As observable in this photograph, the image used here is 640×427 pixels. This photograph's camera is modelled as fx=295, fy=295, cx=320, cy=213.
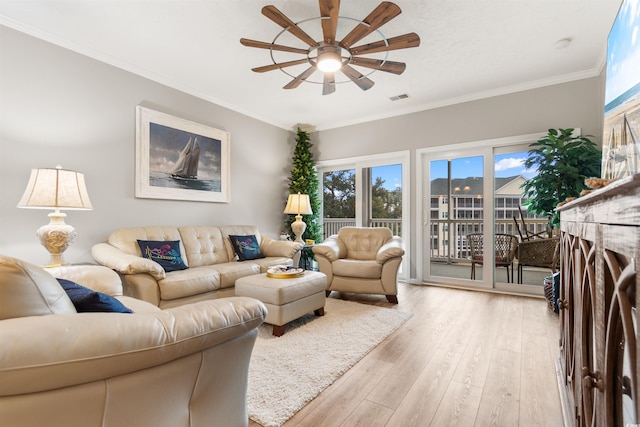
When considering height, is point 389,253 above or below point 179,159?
below

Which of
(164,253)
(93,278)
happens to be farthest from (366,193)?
(93,278)

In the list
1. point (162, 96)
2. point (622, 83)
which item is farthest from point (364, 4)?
point (162, 96)

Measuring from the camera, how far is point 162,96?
3664mm

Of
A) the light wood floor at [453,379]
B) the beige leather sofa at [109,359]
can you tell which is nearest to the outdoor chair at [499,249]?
the light wood floor at [453,379]

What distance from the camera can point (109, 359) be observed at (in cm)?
79

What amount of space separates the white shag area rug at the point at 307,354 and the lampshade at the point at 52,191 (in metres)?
1.92

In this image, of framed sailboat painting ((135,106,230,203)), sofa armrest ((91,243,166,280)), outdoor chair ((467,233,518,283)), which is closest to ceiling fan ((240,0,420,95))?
framed sailboat painting ((135,106,230,203))

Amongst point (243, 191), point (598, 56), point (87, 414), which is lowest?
point (87, 414)

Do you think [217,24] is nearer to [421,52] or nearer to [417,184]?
[421,52]

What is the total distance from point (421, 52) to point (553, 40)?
4.06 feet

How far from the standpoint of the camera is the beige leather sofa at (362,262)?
3492mm

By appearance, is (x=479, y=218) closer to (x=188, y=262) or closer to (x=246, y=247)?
(x=246, y=247)

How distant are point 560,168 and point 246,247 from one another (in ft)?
12.4

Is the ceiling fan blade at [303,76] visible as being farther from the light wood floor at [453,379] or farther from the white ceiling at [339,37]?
the light wood floor at [453,379]
